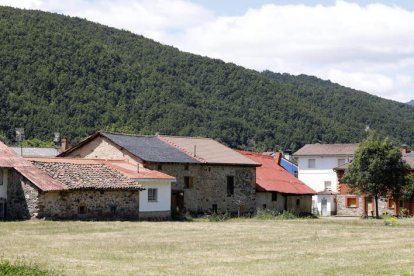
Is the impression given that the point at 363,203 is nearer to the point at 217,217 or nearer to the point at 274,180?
the point at 274,180

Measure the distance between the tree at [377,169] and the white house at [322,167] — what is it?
1621 cm

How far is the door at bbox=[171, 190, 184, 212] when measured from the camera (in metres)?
54.8

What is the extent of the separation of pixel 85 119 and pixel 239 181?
7663 centimetres

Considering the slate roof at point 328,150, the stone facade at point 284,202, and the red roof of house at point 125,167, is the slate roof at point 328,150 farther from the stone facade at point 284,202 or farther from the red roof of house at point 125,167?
the red roof of house at point 125,167

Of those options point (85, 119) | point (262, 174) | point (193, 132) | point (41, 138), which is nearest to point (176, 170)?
point (262, 174)

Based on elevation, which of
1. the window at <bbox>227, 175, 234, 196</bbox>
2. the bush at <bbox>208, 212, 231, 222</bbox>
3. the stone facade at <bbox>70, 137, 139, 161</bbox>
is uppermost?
the stone facade at <bbox>70, 137, 139, 161</bbox>

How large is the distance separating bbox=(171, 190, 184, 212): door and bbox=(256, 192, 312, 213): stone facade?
954 cm

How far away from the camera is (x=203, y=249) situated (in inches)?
1083

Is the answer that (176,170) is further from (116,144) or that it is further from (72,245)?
(72,245)

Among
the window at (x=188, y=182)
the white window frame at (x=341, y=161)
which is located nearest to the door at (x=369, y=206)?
the white window frame at (x=341, y=161)

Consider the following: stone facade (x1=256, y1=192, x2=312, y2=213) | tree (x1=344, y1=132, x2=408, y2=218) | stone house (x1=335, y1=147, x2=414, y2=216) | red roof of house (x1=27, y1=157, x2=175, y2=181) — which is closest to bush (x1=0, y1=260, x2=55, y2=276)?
red roof of house (x1=27, y1=157, x2=175, y2=181)

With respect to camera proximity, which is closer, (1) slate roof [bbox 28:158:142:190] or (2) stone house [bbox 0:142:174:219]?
(2) stone house [bbox 0:142:174:219]

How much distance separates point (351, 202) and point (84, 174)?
131 feet

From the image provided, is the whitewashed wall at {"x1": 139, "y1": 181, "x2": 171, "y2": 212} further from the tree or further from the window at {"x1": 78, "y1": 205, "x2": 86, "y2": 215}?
the tree
